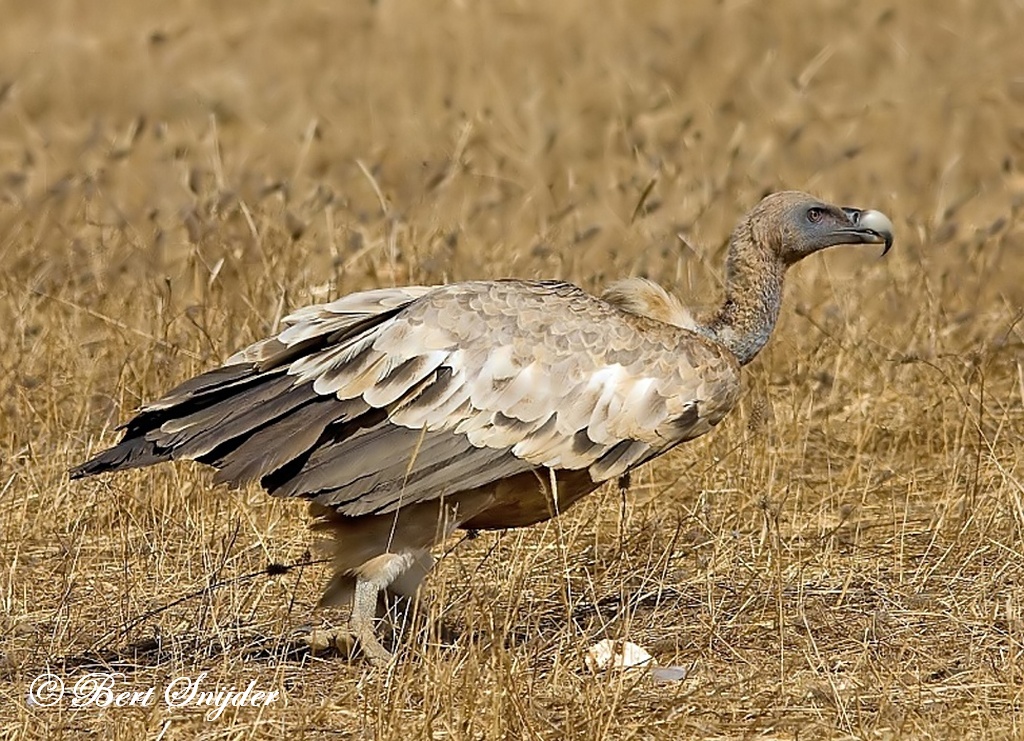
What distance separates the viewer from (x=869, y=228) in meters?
6.17

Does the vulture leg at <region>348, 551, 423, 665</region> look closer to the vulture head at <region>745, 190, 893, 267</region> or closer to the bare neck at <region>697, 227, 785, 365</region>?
the bare neck at <region>697, 227, 785, 365</region>

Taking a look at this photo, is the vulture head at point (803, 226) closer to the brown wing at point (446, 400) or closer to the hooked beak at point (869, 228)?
the hooked beak at point (869, 228)

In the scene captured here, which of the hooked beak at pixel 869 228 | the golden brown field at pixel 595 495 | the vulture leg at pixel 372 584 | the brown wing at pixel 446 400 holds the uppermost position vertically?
the hooked beak at pixel 869 228

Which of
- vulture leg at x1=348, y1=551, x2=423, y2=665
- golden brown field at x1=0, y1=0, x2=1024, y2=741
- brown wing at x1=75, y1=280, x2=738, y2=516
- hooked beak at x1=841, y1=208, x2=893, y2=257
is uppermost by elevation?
hooked beak at x1=841, y1=208, x2=893, y2=257

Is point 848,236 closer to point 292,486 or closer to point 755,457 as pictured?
point 755,457

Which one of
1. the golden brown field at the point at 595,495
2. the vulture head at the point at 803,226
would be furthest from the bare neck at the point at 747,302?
the golden brown field at the point at 595,495

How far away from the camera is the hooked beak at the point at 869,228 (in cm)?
614

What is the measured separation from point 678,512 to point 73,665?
Result: 2448mm

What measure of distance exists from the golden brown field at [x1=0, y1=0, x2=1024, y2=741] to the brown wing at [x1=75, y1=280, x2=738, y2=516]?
0.42 m

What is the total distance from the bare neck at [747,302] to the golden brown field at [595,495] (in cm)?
69

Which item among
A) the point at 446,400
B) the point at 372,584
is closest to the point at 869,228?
the point at 446,400

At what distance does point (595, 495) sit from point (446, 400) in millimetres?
1797

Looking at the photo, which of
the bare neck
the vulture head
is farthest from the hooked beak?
the bare neck

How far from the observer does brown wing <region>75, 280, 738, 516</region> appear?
5.40 metres
